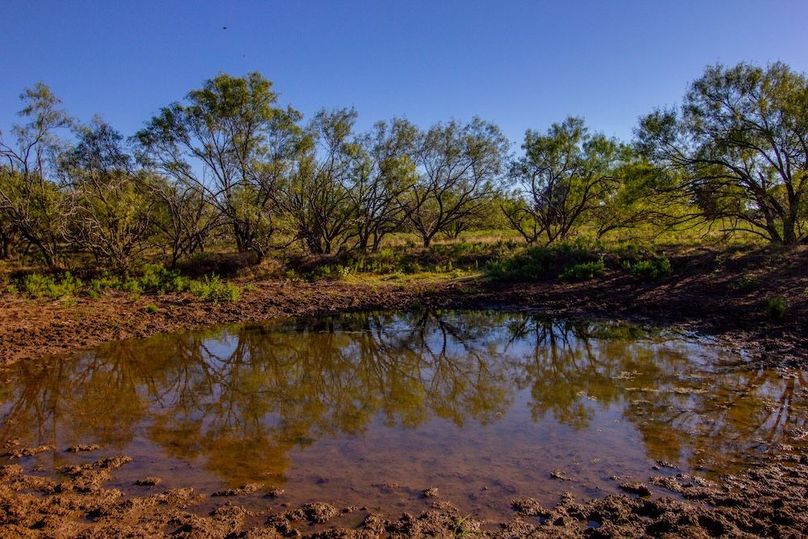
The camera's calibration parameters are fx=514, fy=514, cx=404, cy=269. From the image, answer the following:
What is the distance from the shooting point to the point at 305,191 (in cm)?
2294

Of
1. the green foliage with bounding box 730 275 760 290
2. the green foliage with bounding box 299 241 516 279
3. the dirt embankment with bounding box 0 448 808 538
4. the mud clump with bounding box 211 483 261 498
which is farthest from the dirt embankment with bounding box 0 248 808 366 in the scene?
the mud clump with bounding box 211 483 261 498

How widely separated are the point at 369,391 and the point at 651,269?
11.4 m

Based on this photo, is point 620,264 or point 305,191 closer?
point 620,264

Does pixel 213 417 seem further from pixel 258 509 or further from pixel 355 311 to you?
pixel 355 311

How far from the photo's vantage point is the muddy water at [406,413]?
17.5 ft

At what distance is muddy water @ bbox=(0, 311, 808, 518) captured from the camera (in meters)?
5.32

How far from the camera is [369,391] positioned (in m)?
8.16

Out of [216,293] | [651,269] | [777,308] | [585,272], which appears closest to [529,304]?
[585,272]

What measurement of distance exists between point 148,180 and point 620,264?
17744mm

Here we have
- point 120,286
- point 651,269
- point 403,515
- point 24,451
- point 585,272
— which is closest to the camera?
point 403,515

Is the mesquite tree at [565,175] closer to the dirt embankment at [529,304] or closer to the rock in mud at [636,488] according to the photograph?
the dirt embankment at [529,304]

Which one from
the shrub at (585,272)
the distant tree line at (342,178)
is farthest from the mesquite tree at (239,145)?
the shrub at (585,272)

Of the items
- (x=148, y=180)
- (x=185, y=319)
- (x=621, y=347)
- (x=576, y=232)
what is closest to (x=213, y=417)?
(x=185, y=319)

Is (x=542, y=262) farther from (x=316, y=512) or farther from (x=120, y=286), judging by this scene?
(x=316, y=512)
